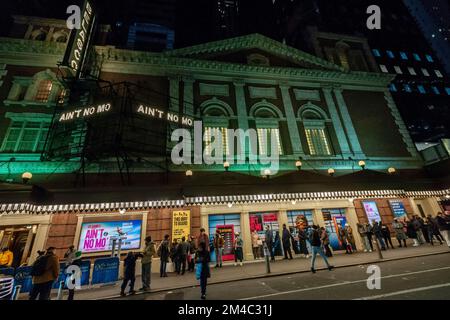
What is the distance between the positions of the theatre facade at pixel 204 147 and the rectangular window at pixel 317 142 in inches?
4.3

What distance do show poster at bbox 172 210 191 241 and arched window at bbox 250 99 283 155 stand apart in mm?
6766

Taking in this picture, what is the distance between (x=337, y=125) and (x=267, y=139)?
633 cm

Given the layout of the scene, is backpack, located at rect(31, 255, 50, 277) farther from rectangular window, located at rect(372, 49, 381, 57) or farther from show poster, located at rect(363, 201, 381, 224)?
rectangular window, located at rect(372, 49, 381, 57)

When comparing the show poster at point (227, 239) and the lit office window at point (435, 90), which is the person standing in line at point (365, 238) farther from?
the lit office window at point (435, 90)

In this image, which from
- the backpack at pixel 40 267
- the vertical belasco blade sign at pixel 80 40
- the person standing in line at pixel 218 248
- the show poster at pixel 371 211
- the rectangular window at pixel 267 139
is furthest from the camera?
the rectangular window at pixel 267 139

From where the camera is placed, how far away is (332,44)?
2256 cm

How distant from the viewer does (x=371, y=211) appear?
15.7 metres

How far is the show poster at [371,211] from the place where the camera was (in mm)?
15539

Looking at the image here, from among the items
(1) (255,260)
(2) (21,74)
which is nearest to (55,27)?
(2) (21,74)

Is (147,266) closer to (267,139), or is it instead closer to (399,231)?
(267,139)

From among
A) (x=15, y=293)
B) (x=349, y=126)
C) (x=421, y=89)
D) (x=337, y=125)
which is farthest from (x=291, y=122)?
(x=421, y=89)

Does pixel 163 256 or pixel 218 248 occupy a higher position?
pixel 218 248

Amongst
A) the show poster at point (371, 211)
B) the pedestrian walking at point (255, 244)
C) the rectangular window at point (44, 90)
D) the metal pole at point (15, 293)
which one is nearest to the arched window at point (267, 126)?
the pedestrian walking at point (255, 244)

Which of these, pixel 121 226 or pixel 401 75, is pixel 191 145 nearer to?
pixel 121 226
